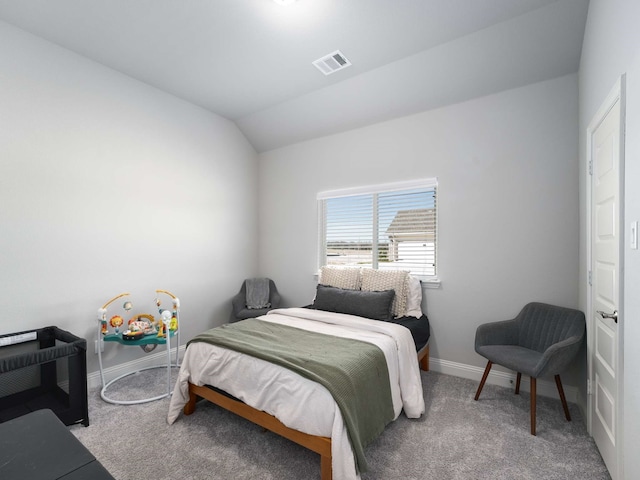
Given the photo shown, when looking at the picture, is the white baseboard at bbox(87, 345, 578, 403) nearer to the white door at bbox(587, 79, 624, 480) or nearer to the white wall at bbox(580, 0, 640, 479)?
the white door at bbox(587, 79, 624, 480)

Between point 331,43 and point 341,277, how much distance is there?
7.46ft

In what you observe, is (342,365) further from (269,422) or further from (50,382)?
(50,382)

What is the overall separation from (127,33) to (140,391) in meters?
3.03

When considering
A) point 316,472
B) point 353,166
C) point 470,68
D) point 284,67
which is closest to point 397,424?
point 316,472

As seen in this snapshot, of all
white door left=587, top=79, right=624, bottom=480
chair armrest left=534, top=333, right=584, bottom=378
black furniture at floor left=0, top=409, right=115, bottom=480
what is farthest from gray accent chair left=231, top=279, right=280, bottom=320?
white door left=587, top=79, right=624, bottom=480

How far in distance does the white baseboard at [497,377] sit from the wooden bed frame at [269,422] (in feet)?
6.23

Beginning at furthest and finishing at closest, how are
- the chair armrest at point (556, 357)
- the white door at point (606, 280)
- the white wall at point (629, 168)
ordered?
the chair armrest at point (556, 357) → the white door at point (606, 280) → the white wall at point (629, 168)

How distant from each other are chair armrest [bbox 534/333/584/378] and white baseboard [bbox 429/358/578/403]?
68 cm

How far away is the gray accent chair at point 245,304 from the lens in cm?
383

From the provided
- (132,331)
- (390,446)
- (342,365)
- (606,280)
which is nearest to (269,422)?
(342,365)

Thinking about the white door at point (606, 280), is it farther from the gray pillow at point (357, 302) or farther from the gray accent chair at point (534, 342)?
the gray pillow at point (357, 302)

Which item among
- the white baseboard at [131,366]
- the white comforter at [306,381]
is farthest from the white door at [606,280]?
the white baseboard at [131,366]

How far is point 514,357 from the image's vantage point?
233 centimetres

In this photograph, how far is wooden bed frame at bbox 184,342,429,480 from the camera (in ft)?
5.45
